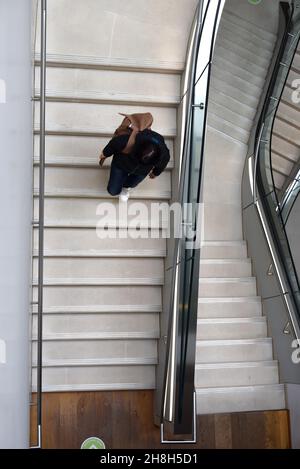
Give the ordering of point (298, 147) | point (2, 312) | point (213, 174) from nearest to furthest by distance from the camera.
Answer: point (2, 312) < point (213, 174) < point (298, 147)

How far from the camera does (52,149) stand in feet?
19.5

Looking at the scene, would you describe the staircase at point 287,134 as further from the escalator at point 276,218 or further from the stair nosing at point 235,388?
the stair nosing at point 235,388

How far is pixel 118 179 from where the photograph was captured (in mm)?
5754

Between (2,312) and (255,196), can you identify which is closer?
(2,312)

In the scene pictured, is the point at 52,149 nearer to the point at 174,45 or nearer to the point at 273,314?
the point at 174,45

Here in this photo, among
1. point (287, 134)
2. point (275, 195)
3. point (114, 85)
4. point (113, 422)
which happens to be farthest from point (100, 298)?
point (287, 134)

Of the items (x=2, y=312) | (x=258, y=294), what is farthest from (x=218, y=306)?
(x=2, y=312)

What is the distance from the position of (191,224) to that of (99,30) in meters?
2.13

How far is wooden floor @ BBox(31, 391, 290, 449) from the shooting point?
6.04 m

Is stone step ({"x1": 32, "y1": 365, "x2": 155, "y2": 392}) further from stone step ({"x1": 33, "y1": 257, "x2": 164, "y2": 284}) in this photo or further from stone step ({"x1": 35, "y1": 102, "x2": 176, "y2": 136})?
stone step ({"x1": 35, "y1": 102, "x2": 176, "y2": 136})

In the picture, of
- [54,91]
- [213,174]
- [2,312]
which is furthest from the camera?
[213,174]

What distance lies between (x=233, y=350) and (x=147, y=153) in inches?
97.4

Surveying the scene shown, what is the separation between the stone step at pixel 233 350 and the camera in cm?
664

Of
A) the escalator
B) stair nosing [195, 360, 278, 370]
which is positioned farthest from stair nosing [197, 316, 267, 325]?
stair nosing [195, 360, 278, 370]
